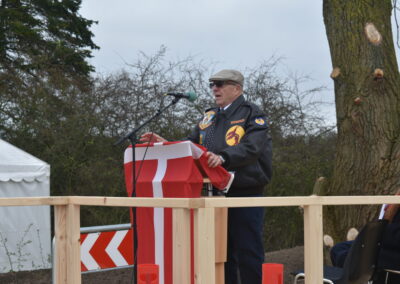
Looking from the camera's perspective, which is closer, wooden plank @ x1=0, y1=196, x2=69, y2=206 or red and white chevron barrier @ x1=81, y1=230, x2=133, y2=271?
wooden plank @ x1=0, y1=196, x2=69, y2=206

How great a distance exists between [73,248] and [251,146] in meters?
1.21

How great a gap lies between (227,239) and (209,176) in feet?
1.78

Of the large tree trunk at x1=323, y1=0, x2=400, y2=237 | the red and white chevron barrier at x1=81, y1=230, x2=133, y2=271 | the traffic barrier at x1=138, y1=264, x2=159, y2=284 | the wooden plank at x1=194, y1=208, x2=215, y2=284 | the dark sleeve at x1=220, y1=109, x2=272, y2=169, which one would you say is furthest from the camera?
the large tree trunk at x1=323, y1=0, x2=400, y2=237

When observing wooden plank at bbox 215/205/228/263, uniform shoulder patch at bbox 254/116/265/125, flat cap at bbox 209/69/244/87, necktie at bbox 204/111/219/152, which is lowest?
wooden plank at bbox 215/205/228/263

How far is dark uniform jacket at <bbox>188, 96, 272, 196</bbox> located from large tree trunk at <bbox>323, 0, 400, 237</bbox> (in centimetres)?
275

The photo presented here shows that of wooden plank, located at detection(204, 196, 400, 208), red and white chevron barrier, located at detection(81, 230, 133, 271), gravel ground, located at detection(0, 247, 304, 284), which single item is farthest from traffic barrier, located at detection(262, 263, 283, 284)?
gravel ground, located at detection(0, 247, 304, 284)

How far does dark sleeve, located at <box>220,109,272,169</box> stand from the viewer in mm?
3611

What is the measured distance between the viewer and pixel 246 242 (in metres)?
3.79

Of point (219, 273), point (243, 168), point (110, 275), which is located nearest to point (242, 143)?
point (243, 168)

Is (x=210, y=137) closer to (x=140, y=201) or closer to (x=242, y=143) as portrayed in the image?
(x=242, y=143)

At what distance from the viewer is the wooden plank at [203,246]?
2.59 metres

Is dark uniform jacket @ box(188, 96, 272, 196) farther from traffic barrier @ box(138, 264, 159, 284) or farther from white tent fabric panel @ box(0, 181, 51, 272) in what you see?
white tent fabric panel @ box(0, 181, 51, 272)

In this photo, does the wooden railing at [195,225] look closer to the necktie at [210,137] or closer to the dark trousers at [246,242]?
the dark trousers at [246,242]

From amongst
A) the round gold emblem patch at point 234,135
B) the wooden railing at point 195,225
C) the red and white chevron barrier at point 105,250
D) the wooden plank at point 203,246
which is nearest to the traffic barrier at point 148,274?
the wooden railing at point 195,225
